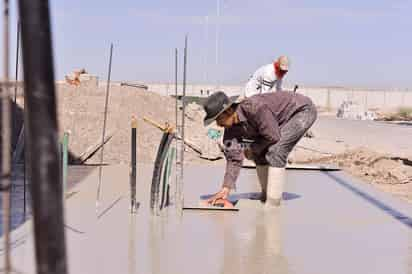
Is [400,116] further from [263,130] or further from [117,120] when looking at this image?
[263,130]

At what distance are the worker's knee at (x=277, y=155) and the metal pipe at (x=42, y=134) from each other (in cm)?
456

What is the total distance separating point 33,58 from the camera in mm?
1765

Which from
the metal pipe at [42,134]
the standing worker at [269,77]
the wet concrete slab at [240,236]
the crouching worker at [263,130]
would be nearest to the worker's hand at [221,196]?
the crouching worker at [263,130]

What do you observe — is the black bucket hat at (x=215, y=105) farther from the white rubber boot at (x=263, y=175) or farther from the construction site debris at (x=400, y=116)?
the construction site debris at (x=400, y=116)

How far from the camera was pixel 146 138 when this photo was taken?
12.3 m

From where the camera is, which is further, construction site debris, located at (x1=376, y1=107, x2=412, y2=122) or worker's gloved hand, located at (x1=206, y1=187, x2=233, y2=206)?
construction site debris, located at (x1=376, y1=107, x2=412, y2=122)

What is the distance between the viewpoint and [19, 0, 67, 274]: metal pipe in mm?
1759

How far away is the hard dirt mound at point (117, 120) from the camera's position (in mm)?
11609

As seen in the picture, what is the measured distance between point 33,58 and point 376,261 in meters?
3.44

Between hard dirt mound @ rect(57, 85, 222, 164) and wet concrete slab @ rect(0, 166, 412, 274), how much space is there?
12.9ft

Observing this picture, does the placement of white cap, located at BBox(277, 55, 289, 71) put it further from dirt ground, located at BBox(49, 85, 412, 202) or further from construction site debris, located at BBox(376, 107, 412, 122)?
construction site debris, located at BBox(376, 107, 412, 122)

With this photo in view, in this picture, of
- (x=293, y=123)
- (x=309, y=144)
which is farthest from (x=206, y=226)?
(x=309, y=144)

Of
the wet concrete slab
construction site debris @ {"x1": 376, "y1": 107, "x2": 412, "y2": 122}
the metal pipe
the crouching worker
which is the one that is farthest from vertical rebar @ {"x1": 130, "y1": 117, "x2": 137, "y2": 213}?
construction site debris @ {"x1": 376, "y1": 107, "x2": 412, "y2": 122}

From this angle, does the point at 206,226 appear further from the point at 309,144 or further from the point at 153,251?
the point at 309,144
